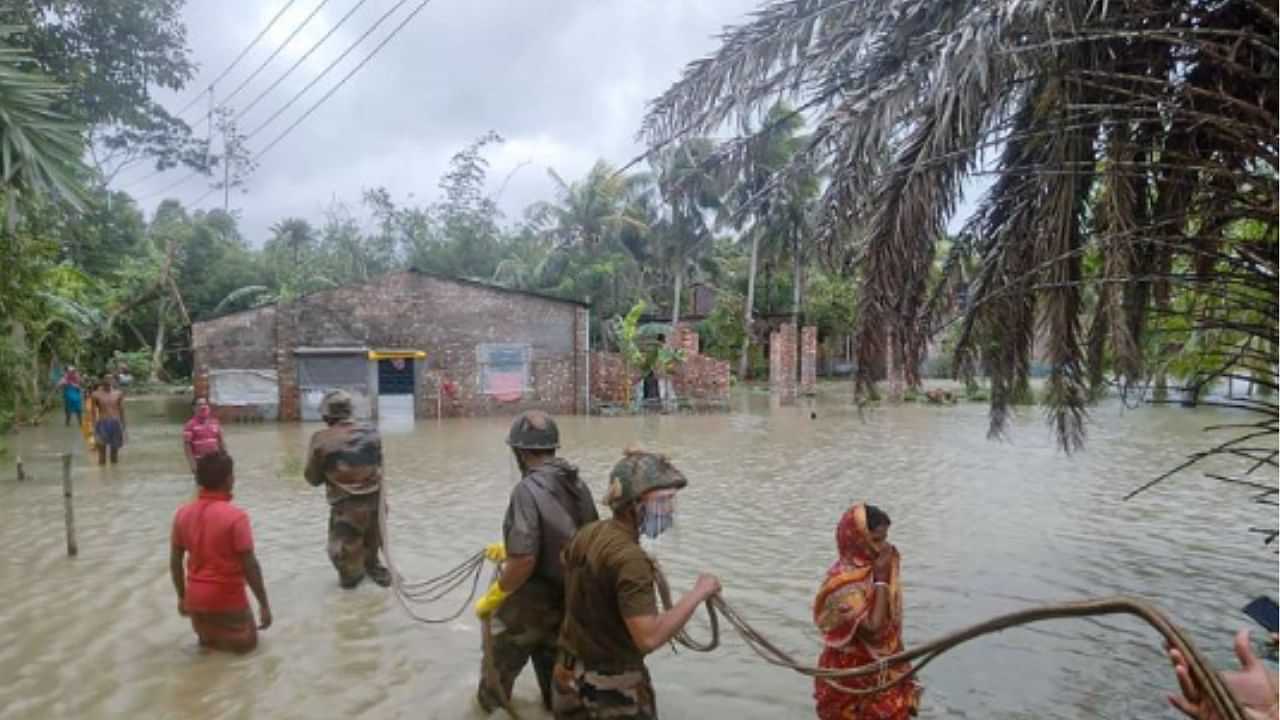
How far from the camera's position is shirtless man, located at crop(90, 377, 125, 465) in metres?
14.5

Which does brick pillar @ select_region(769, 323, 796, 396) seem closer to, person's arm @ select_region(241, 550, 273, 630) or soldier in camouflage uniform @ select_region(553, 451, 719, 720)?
person's arm @ select_region(241, 550, 273, 630)

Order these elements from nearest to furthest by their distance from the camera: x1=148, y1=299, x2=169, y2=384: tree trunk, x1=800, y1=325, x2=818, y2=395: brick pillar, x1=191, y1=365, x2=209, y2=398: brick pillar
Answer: x1=191, y1=365, x2=209, y2=398: brick pillar → x1=800, y1=325, x2=818, y2=395: brick pillar → x1=148, y1=299, x2=169, y2=384: tree trunk

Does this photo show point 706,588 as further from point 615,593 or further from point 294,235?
point 294,235

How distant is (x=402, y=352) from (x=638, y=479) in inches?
877

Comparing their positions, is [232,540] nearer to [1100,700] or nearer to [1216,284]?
[1100,700]

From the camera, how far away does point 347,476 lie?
262 inches

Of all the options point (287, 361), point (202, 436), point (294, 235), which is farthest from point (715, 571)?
point (294, 235)

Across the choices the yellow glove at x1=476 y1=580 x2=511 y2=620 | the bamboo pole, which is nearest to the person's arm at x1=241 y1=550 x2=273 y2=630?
the yellow glove at x1=476 y1=580 x2=511 y2=620

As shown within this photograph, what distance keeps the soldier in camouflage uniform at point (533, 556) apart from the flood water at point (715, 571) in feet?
2.09

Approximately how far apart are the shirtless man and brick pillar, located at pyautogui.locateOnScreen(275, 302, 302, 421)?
9148mm

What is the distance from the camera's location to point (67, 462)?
26.6ft

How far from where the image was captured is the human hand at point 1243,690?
7.22ft

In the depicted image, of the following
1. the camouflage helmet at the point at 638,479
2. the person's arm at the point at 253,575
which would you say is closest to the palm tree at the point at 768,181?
the camouflage helmet at the point at 638,479

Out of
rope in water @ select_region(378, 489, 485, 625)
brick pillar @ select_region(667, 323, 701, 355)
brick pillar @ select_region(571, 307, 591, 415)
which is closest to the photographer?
rope in water @ select_region(378, 489, 485, 625)
